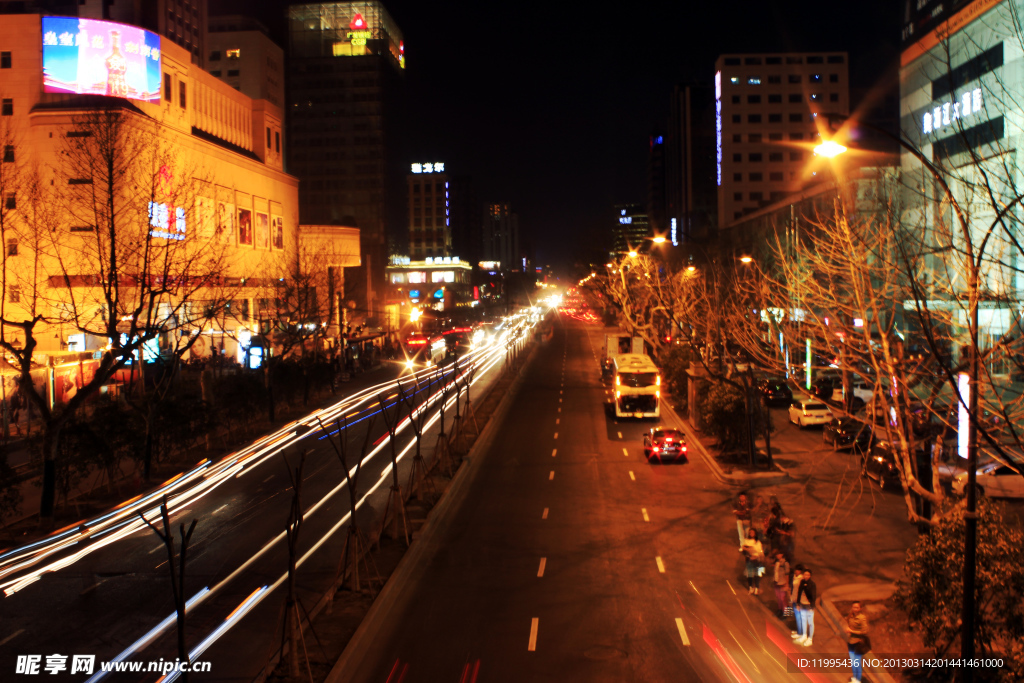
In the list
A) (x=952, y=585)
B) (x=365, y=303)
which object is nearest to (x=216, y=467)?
(x=952, y=585)

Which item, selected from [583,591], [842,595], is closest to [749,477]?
[842,595]

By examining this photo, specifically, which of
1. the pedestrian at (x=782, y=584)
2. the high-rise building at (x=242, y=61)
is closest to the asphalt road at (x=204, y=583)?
the pedestrian at (x=782, y=584)

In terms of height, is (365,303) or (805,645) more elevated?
(365,303)

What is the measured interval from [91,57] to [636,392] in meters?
39.5

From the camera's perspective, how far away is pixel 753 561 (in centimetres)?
1320

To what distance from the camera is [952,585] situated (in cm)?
964

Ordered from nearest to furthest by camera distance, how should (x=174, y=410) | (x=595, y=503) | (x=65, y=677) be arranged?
(x=65, y=677), (x=595, y=503), (x=174, y=410)

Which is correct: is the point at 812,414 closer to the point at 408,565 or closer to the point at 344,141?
the point at 408,565

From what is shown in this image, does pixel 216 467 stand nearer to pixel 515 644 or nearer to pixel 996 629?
pixel 515 644

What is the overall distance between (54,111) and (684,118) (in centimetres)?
10797

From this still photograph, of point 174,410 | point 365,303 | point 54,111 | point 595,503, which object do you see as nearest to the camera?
point 595,503

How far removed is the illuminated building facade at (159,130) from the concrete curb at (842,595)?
29.4 meters

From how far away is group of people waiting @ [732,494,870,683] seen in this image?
32.0 feet

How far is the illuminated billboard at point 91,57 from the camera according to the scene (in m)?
44.4
